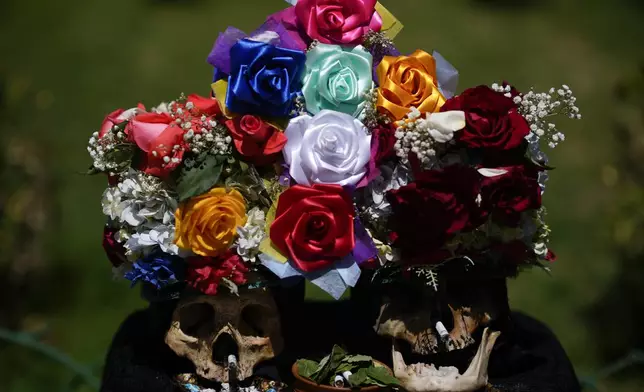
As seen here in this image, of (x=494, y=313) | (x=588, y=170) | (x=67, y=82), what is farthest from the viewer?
(x=67, y=82)

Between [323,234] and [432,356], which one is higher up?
[323,234]

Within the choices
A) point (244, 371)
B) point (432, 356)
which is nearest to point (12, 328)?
point (244, 371)

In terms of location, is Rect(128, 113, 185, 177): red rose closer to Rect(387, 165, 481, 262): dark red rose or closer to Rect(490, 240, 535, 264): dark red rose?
Rect(387, 165, 481, 262): dark red rose

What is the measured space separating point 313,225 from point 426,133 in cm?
28

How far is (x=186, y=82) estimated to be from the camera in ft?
16.4

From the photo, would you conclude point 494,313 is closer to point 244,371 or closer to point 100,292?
point 244,371

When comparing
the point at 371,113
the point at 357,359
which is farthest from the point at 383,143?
the point at 357,359

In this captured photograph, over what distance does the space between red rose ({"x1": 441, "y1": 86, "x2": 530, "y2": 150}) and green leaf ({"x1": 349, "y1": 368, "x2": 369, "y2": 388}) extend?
476mm

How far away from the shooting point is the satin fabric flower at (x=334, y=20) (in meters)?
1.80

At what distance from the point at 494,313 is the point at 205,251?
1.99 ft

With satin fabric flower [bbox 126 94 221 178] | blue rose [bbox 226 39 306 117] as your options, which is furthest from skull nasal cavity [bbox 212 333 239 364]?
blue rose [bbox 226 39 306 117]

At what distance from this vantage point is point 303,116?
1.75 meters

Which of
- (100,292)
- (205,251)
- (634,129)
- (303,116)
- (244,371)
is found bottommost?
(100,292)

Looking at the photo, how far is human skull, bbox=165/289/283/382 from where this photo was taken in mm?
1762
